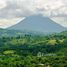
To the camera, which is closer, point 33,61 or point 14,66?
point 14,66

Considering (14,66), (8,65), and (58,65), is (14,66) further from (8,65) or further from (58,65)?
(58,65)

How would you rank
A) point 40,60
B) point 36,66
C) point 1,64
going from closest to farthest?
point 36,66
point 1,64
point 40,60

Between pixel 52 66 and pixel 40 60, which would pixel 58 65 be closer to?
pixel 52 66

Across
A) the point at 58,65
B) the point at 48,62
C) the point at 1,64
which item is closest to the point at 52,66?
the point at 58,65

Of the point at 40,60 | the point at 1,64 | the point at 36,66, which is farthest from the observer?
the point at 40,60

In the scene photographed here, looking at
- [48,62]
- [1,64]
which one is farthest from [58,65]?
[1,64]

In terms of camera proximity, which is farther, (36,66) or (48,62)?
(48,62)

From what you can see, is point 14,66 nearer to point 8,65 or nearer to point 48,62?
point 8,65
